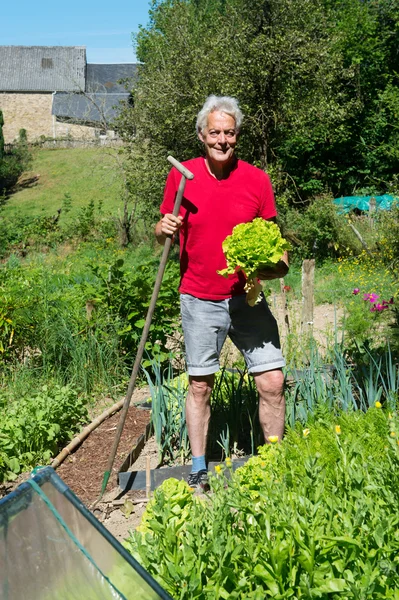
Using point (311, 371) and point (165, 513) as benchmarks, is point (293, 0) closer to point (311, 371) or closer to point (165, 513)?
point (311, 371)

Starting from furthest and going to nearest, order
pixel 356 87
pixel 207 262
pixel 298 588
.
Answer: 1. pixel 356 87
2. pixel 207 262
3. pixel 298 588

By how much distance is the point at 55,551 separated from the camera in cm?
168

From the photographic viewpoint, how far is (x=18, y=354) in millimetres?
5945

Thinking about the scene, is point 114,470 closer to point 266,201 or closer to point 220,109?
point 266,201

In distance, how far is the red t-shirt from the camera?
3420 mm

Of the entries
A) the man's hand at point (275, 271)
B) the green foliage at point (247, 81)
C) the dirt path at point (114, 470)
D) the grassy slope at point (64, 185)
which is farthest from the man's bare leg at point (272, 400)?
the grassy slope at point (64, 185)

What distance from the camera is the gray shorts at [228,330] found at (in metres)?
3.51

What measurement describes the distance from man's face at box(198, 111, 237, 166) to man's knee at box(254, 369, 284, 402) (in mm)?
1045

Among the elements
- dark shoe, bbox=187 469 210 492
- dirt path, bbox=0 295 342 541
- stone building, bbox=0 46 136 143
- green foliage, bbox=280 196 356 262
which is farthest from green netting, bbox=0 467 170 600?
stone building, bbox=0 46 136 143

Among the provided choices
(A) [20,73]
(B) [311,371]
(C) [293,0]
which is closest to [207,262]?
(B) [311,371]

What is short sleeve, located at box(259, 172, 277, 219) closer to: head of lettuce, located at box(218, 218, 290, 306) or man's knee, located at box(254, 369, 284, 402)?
head of lettuce, located at box(218, 218, 290, 306)

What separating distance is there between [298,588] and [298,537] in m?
0.12

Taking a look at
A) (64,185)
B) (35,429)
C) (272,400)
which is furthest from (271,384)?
(64,185)

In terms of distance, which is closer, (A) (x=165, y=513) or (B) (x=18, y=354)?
(A) (x=165, y=513)
